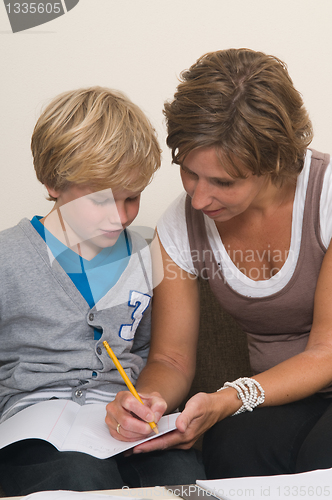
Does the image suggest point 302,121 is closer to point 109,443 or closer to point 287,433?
point 287,433

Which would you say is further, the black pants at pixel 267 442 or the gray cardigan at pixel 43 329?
the gray cardigan at pixel 43 329

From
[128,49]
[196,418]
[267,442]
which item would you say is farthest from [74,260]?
[128,49]

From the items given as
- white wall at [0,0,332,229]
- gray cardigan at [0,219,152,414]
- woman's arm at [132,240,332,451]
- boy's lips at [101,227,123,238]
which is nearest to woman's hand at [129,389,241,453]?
woman's arm at [132,240,332,451]

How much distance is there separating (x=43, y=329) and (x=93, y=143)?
374mm

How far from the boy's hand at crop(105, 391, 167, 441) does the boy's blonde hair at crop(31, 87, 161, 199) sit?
1.30ft

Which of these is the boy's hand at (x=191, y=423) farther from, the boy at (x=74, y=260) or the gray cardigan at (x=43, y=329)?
the gray cardigan at (x=43, y=329)

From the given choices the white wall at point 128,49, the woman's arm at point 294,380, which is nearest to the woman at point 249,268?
the woman's arm at point 294,380

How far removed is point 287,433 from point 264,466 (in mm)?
77

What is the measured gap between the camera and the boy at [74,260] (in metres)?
0.91

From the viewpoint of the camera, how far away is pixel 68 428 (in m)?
0.80

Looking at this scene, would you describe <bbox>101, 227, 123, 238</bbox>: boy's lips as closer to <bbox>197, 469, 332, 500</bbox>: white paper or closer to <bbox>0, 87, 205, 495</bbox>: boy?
<bbox>0, 87, 205, 495</bbox>: boy

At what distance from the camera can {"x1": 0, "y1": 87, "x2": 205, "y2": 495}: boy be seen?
91cm

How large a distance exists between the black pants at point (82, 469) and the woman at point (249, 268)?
0.04 meters

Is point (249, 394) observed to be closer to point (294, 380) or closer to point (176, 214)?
point (294, 380)
